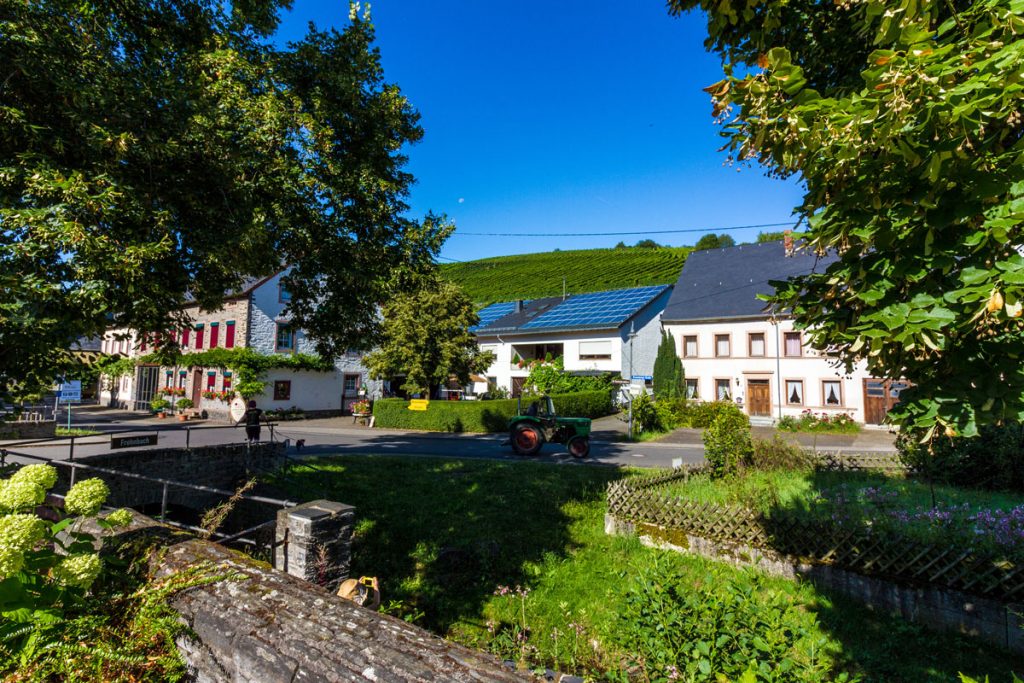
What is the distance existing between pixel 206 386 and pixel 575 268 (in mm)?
71740

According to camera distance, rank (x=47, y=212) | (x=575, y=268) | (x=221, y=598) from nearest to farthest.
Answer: (x=221, y=598), (x=47, y=212), (x=575, y=268)

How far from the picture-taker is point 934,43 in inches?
112

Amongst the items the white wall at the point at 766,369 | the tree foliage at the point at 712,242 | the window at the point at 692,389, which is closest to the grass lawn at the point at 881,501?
the white wall at the point at 766,369

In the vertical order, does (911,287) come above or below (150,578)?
above

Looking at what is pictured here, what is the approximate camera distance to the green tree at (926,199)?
2449 mm

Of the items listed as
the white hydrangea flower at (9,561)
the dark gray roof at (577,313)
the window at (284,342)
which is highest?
the dark gray roof at (577,313)

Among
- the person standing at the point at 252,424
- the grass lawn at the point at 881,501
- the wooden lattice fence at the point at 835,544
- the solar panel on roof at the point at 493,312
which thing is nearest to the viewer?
the wooden lattice fence at the point at 835,544

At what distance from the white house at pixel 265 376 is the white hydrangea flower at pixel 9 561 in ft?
89.4

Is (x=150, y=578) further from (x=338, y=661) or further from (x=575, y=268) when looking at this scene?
(x=575, y=268)

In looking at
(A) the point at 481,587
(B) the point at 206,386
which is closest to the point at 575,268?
(B) the point at 206,386

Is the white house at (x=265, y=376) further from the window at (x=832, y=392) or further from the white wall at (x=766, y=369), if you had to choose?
the window at (x=832, y=392)

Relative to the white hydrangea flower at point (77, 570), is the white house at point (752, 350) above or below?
above

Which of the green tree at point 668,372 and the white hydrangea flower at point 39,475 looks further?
the green tree at point 668,372

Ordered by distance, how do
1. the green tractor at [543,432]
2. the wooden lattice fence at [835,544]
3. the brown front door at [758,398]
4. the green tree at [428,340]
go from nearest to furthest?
the wooden lattice fence at [835,544] → the green tractor at [543,432] → the green tree at [428,340] → the brown front door at [758,398]
